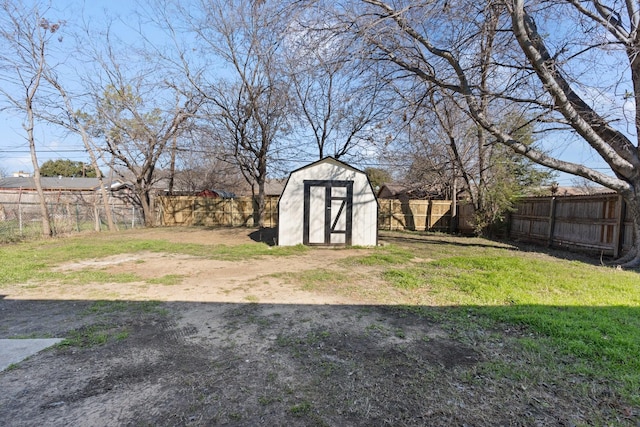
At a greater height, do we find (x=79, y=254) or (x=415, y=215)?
(x=415, y=215)

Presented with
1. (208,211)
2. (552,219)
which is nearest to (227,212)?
(208,211)

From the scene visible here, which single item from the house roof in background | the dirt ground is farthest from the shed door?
the house roof in background

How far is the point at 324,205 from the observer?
1030 centimetres

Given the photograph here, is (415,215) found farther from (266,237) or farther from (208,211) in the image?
(208,211)

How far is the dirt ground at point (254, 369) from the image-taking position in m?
2.06

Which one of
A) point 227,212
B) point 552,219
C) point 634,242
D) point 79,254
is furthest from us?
point 227,212

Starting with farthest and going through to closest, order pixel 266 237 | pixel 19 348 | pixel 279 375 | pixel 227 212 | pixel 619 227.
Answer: pixel 227 212, pixel 266 237, pixel 619 227, pixel 19 348, pixel 279 375

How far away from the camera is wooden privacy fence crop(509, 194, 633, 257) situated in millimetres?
8133

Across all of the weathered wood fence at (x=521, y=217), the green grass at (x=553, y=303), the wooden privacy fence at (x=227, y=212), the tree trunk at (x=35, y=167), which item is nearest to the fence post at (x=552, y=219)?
the weathered wood fence at (x=521, y=217)

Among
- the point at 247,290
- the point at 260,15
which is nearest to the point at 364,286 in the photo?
the point at 247,290

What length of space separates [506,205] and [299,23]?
10514 mm

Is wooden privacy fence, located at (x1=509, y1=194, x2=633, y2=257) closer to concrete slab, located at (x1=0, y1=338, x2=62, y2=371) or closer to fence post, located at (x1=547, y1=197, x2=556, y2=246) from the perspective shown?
fence post, located at (x1=547, y1=197, x2=556, y2=246)

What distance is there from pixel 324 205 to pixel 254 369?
7.85 m

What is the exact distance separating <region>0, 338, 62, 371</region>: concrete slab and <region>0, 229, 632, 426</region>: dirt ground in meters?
0.12
